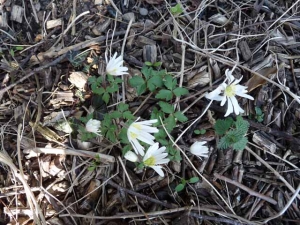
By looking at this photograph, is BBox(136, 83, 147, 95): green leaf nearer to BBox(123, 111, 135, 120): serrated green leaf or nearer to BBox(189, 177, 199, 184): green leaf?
BBox(123, 111, 135, 120): serrated green leaf

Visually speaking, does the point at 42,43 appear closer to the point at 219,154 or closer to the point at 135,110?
the point at 135,110

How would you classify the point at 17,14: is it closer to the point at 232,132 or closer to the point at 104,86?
the point at 104,86

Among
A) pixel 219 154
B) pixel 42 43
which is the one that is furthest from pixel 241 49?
pixel 42 43

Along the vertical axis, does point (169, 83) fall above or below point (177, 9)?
below

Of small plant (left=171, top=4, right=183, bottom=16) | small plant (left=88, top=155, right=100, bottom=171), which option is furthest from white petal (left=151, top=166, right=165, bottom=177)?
small plant (left=171, top=4, right=183, bottom=16)

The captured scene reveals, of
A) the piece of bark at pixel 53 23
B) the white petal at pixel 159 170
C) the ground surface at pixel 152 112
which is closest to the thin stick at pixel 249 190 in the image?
the ground surface at pixel 152 112

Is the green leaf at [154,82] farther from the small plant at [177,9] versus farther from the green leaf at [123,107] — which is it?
the small plant at [177,9]

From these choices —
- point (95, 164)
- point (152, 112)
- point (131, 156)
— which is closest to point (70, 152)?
point (95, 164)
